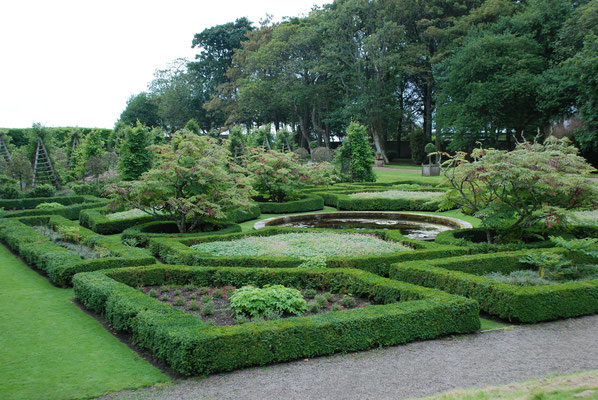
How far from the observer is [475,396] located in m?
4.21

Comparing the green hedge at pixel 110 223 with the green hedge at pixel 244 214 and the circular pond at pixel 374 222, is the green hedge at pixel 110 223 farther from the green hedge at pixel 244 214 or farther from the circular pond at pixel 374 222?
the circular pond at pixel 374 222

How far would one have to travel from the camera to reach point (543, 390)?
13.3 feet

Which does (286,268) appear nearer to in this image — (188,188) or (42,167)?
(188,188)

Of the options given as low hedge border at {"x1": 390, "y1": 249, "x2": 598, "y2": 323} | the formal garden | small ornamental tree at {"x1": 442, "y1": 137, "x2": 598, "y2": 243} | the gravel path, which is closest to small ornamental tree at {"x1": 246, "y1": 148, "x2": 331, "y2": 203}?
the formal garden

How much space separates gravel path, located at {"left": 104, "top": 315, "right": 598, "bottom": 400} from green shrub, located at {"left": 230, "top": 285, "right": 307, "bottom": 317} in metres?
1.46

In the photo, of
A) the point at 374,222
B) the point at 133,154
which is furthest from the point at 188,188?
the point at 133,154

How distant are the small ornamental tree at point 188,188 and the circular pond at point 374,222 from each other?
1.87 meters

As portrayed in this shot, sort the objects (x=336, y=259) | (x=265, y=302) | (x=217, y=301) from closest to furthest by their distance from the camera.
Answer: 1. (x=265, y=302)
2. (x=217, y=301)
3. (x=336, y=259)

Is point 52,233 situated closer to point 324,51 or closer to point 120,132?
point 120,132

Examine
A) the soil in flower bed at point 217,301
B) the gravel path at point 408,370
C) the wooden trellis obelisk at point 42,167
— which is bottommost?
the gravel path at point 408,370

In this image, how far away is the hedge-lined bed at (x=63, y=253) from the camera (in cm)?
900

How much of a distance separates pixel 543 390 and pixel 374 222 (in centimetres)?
1207

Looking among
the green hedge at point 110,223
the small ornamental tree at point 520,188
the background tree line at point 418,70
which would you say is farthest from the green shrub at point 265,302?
the background tree line at point 418,70

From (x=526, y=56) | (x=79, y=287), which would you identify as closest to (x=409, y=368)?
(x=79, y=287)
